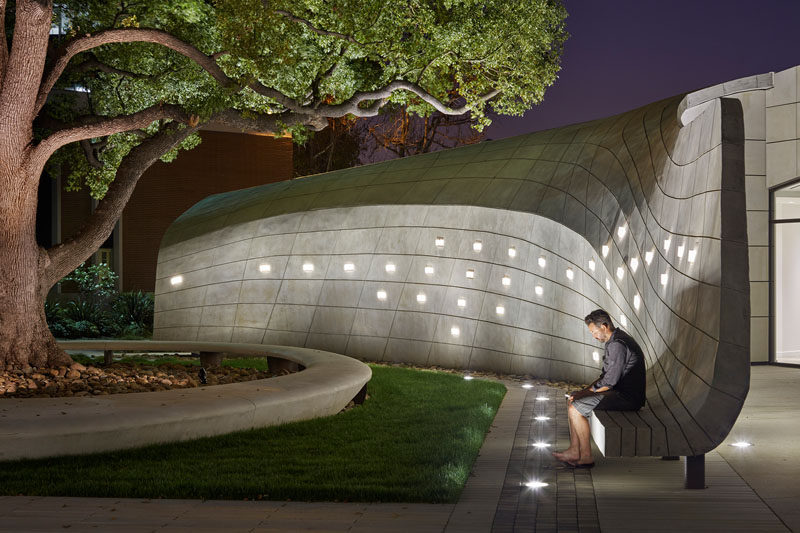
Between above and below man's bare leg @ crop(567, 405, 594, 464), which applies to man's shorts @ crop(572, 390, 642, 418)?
above

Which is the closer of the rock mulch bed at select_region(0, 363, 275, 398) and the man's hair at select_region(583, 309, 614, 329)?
the man's hair at select_region(583, 309, 614, 329)

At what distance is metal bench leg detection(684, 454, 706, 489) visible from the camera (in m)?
6.52

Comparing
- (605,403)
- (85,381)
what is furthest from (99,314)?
(605,403)

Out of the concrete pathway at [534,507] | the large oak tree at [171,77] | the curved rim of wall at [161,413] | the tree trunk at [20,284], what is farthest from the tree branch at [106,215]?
the concrete pathway at [534,507]

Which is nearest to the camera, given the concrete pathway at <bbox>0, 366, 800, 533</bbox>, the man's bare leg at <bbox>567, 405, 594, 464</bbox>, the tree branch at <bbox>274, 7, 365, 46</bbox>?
the concrete pathway at <bbox>0, 366, 800, 533</bbox>

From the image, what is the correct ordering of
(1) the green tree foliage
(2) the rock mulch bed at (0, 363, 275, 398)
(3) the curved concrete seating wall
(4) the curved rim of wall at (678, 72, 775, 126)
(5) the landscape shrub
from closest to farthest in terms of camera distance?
(3) the curved concrete seating wall
(4) the curved rim of wall at (678, 72, 775, 126)
(2) the rock mulch bed at (0, 363, 275, 398)
(1) the green tree foliage
(5) the landscape shrub

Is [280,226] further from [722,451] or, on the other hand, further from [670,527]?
[670,527]

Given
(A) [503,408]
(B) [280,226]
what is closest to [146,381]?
(A) [503,408]

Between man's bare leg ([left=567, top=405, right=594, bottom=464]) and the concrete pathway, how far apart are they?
0.14m

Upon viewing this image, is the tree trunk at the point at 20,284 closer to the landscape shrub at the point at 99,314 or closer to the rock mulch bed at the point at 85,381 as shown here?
the rock mulch bed at the point at 85,381

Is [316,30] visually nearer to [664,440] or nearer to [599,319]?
[599,319]

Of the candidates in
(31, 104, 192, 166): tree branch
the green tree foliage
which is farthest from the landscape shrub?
(31, 104, 192, 166): tree branch

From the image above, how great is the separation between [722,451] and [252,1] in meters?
9.56

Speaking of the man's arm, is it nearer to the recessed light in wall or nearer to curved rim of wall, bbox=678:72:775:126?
the recessed light in wall
